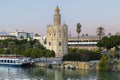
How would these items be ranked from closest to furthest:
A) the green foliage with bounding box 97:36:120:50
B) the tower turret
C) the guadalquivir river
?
the guadalquivir river → the green foliage with bounding box 97:36:120:50 → the tower turret

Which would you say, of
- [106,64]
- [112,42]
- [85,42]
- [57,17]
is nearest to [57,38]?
[57,17]

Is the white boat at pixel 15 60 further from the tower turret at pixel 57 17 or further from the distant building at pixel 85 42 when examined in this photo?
the distant building at pixel 85 42

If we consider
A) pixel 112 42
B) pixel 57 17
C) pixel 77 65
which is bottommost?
pixel 77 65

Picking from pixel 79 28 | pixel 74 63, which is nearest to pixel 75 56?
pixel 74 63

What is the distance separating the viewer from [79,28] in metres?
92.9

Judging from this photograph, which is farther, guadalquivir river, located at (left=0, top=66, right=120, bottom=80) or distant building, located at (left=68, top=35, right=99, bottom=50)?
distant building, located at (left=68, top=35, right=99, bottom=50)

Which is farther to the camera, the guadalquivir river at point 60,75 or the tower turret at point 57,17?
the tower turret at point 57,17

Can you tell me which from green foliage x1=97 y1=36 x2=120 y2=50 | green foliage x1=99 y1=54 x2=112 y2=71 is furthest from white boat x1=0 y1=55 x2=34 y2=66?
green foliage x1=97 y1=36 x2=120 y2=50

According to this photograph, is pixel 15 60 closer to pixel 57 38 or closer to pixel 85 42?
pixel 57 38

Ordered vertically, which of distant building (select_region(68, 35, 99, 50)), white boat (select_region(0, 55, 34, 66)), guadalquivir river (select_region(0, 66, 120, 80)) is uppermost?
distant building (select_region(68, 35, 99, 50))

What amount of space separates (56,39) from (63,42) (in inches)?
71.3

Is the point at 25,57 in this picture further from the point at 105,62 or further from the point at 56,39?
the point at 105,62

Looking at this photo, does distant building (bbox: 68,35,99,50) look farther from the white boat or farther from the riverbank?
the riverbank

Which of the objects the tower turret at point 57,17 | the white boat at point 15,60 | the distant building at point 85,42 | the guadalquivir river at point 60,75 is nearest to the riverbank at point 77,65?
the white boat at point 15,60
